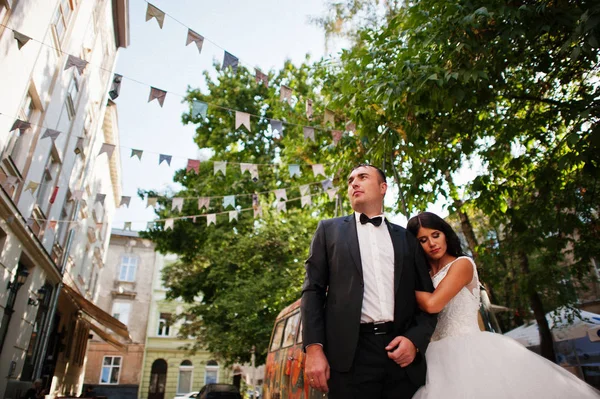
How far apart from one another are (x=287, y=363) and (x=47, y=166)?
32.7 feet

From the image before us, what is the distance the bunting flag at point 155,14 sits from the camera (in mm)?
6094

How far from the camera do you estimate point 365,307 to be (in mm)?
2346

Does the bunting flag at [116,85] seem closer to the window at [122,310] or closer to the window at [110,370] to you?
the window at [110,370]

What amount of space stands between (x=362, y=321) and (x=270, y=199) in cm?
1589

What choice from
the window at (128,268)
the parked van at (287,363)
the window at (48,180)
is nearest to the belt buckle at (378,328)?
the parked van at (287,363)

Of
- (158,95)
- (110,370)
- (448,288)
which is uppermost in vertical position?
(158,95)

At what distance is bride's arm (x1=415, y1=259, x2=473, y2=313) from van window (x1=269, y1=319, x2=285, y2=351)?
501cm

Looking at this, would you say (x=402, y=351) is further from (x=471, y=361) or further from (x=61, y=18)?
(x=61, y=18)

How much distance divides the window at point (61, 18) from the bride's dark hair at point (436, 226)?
10.9m

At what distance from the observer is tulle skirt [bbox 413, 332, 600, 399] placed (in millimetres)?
2238

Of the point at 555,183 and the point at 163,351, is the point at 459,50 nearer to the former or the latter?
the point at 555,183

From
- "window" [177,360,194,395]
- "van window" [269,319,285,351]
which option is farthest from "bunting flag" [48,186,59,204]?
"window" [177,360,194,395]

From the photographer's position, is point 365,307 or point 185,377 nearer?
point 365,307

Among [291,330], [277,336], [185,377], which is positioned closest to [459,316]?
[291,330]
